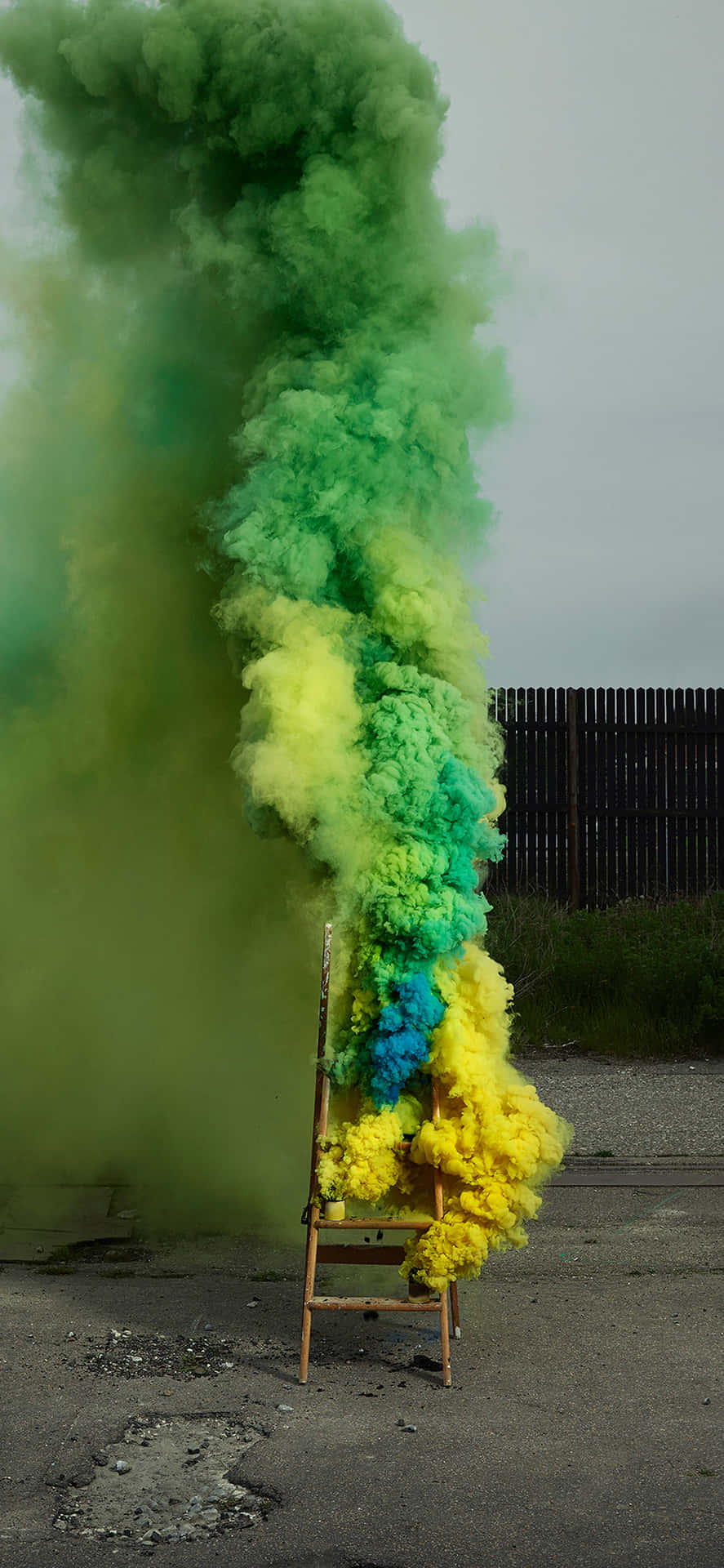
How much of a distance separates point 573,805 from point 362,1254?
347 inches

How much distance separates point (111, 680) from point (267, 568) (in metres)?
2.04

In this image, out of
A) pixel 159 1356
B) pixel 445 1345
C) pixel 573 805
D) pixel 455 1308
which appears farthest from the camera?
pixel 573 805

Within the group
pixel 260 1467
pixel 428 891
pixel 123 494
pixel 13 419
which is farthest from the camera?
pixel 13 419

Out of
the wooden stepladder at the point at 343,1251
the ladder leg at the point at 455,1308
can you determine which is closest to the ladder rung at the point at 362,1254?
the wooden stepladder at the point at 343,1251

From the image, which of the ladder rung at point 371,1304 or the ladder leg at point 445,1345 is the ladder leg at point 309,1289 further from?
the ladder leg at point 445,1345

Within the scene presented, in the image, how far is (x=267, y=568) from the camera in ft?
18.6

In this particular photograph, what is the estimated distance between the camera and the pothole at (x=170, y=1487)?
4094 millimetres

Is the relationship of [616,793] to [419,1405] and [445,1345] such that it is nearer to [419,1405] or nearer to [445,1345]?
[445,1345]

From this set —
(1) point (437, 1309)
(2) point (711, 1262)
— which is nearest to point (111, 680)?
(1) point (437, 1309)

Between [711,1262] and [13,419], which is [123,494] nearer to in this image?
[13,419]

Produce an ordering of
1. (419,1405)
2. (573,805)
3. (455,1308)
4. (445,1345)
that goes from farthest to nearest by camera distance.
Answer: (573,805) < (455,1308) < (445,1345) < (419,1405)

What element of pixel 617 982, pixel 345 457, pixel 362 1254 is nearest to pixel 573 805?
pixel 617 982

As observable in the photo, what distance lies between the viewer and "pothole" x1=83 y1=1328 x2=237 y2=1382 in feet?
17.3

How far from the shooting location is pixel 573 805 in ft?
45.5
